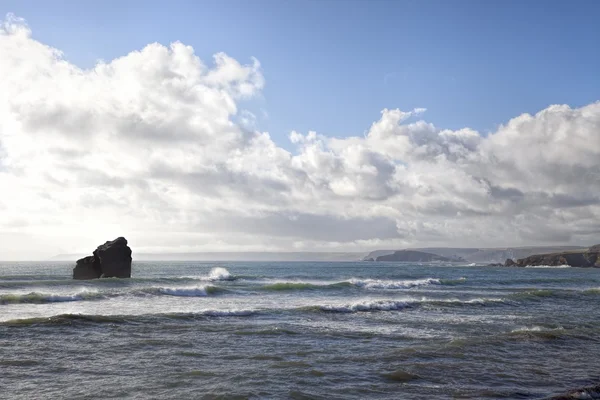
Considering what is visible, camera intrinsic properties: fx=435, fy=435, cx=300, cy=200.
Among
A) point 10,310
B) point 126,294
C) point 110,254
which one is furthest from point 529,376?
point 110,254

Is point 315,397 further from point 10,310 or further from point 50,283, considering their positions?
point 50,283

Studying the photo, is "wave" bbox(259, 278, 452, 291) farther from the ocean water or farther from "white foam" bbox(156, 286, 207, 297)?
the ocean water

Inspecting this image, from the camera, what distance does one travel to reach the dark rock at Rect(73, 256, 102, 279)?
Result: 6012cm

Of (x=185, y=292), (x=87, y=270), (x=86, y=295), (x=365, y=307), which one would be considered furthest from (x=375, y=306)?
(x=87, y=270)

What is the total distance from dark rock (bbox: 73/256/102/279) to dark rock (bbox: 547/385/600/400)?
6023cm

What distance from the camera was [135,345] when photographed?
1820 centimetres

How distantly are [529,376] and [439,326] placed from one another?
10007 mm

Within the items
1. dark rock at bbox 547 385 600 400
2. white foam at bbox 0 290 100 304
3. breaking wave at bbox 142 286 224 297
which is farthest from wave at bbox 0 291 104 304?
dark rock at bbox 547 385 600 400

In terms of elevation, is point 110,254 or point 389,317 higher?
point 110,254

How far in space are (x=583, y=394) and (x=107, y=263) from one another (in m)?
60.4

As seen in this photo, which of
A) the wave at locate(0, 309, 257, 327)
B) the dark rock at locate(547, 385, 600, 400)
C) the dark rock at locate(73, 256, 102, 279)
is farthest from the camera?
the dark rock at locate(73, 256, 102, 279)

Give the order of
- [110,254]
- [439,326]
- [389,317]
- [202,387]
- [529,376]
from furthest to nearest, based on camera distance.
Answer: [110,254] → [389,317] → [439,326] → [529,376] → [202,387]

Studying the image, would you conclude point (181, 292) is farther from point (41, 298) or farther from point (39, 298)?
point (39, 298)

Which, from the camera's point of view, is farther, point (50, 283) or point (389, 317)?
point (50, 283)
